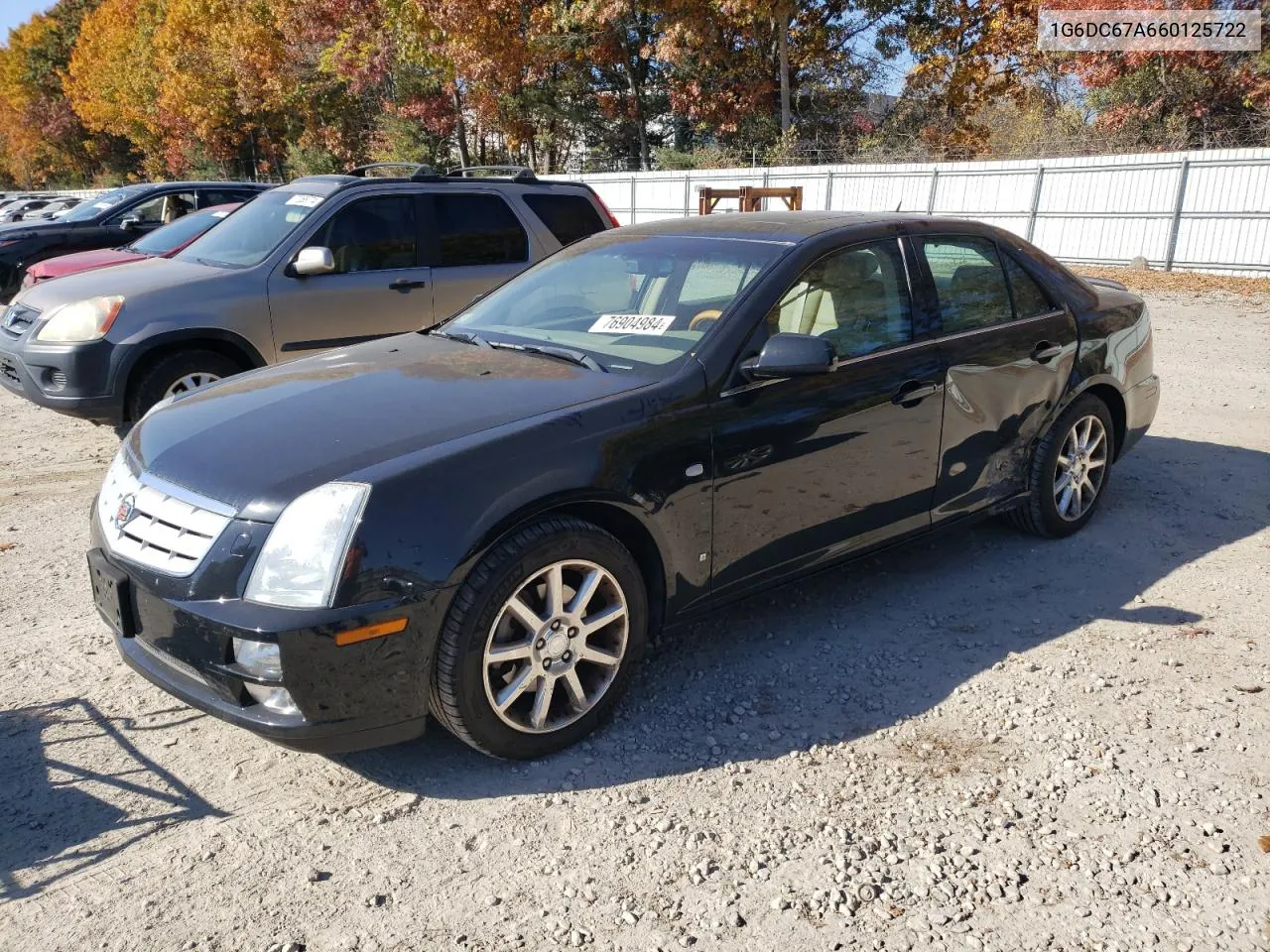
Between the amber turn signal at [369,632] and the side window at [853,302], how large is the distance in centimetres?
180

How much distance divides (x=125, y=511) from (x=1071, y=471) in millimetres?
4285

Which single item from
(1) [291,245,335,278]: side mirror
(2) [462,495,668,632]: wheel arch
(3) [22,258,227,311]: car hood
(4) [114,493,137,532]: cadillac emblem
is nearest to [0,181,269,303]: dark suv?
(3) [22,258,227,311]: car hood

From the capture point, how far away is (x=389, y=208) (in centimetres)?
728

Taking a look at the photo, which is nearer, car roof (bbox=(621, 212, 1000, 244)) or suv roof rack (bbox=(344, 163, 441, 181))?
car roof (bbox=(621, 212, 1000, 244))

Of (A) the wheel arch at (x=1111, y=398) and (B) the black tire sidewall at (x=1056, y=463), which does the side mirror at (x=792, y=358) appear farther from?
(A) the wheel arch at (x=1111, y=398)

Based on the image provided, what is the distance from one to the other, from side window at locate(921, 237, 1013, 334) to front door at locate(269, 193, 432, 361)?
4097mm

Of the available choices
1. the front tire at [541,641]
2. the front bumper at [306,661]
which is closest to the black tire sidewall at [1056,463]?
the front tire at [541,641]

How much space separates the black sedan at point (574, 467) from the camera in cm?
278

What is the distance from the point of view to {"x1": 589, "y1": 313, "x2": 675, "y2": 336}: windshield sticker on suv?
3828 mm

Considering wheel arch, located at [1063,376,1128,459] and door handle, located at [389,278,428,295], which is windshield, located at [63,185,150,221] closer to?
door handle, located at [389,278,428,295]

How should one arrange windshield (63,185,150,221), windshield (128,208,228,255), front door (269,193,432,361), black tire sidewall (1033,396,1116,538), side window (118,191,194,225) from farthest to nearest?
1. windshield (63,185,150,221)
2. side window (118,191,194,225)
3. windshield (128,208,228,255)
4. front door (269,193,432,361)
5. black tire sidewall (1033,396,1116,538)

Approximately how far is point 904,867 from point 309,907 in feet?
5.19

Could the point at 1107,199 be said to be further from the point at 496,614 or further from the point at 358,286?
the point at 496,614

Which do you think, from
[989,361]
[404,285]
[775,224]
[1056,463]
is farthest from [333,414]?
[404,285]
